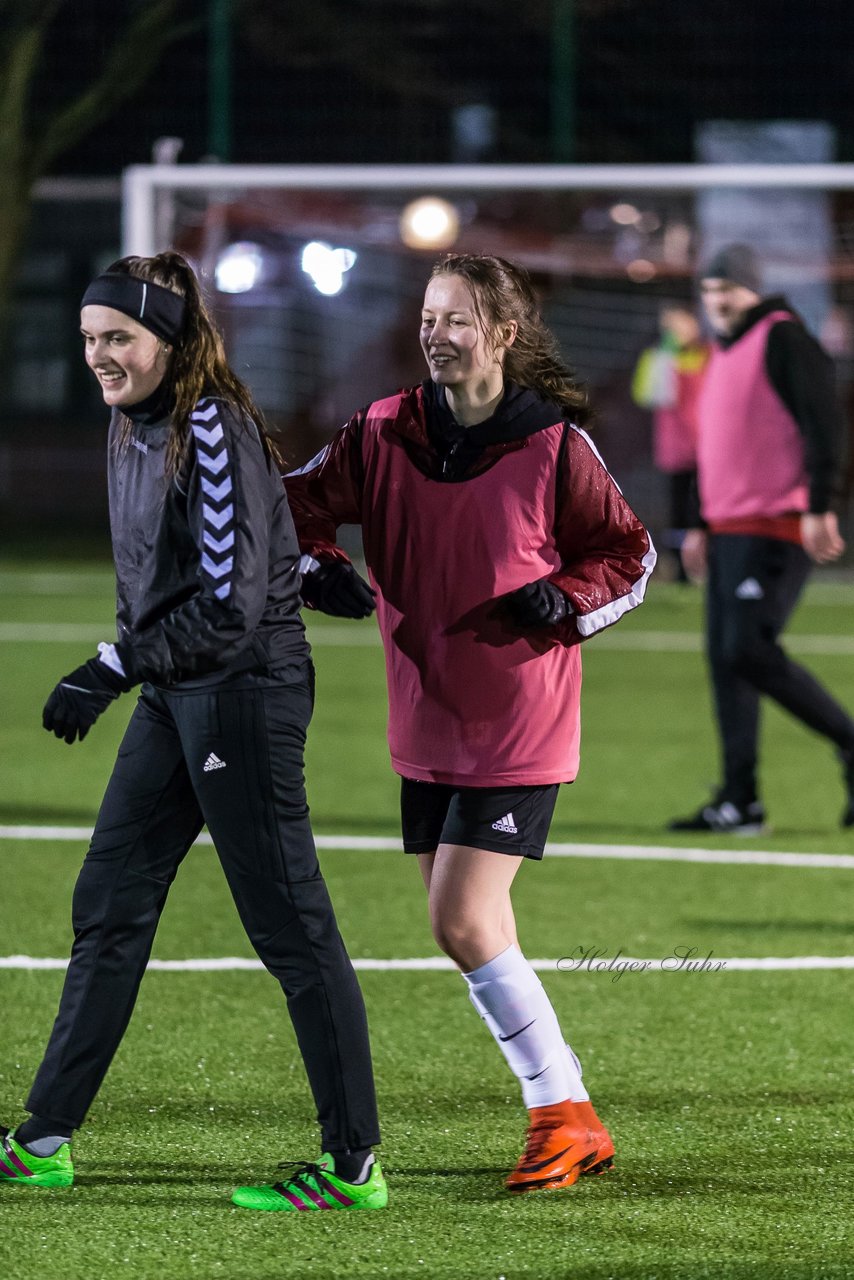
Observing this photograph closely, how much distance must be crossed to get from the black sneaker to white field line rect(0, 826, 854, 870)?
1.04ft

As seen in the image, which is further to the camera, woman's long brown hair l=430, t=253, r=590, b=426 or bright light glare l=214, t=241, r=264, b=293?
bright light glare l=214, t=241, r=264, b=293

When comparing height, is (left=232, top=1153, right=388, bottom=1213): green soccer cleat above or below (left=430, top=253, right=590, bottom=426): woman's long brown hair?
below

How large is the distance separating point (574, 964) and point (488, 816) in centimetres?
199

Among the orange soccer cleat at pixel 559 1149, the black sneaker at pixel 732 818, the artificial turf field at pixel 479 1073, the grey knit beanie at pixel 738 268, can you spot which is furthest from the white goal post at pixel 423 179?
the orange soccer cleat at pixel 559 1149

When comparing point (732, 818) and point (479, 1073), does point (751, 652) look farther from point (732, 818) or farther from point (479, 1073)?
point (479, 1073)

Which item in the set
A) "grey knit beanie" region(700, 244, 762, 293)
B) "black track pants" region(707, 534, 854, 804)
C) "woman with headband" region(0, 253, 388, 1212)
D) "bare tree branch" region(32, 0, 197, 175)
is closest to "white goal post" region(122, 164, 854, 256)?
"grey knit beanie" region(700, 244, 762, 293)

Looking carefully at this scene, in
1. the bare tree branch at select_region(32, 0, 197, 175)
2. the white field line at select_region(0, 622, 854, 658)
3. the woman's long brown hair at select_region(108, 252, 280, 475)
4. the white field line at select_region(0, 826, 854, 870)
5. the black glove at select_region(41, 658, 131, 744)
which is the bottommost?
the white field line at select_region(0, 622, 854, 658)

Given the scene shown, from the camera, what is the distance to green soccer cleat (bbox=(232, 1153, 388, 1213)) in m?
3.83

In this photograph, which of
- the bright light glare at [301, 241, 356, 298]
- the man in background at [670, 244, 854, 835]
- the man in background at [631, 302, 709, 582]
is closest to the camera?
the bright light glare at [301, 241, 356, 298]

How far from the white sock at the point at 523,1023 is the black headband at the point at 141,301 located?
1.40 m

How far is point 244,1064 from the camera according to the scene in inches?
190

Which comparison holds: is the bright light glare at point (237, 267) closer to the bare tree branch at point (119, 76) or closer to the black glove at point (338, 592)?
the bare tree branch at point (119, 76)

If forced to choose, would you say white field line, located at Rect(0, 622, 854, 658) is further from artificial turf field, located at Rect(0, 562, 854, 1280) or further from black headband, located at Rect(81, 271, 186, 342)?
black headband, located at Rect(81, 271, 186, 342)

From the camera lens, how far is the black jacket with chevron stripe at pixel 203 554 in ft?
11.8
